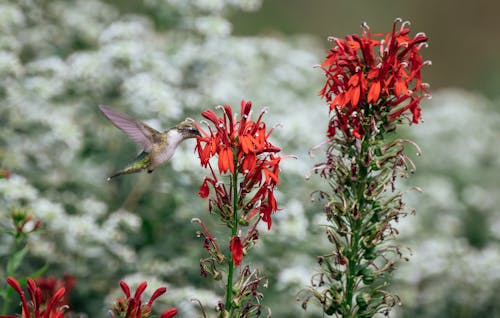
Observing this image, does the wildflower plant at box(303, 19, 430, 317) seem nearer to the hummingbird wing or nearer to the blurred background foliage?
the hummingbird wing

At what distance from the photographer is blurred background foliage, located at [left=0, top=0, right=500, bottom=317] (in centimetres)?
429

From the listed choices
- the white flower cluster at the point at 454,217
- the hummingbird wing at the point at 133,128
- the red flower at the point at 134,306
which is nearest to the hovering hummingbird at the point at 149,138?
the hummingbird wing at the point at 133,128

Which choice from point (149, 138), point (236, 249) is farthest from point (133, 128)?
point (236, 249)

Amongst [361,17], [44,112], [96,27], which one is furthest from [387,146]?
[361,17]

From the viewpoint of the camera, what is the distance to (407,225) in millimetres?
4844

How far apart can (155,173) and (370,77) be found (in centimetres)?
282

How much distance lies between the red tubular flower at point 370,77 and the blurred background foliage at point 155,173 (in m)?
1.58

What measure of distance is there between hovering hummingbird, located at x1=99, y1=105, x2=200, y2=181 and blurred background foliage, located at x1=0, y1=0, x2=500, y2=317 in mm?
970

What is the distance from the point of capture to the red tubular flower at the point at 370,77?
98.4 inches

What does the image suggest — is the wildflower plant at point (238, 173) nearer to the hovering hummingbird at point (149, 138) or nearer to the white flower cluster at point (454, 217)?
the hovering hummingbird at point (149, 138)

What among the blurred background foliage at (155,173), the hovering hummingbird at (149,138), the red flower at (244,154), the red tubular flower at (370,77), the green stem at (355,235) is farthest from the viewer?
the blurred background foliage at (155,173)

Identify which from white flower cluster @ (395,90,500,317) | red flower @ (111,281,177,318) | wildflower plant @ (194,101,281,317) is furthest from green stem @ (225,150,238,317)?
white flower cluster @ (395,90,500,317)

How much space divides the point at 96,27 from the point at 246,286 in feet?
12.2

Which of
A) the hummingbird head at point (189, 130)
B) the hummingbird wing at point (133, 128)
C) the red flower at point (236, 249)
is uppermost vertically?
the hummingbird wing at point (133, 128)
